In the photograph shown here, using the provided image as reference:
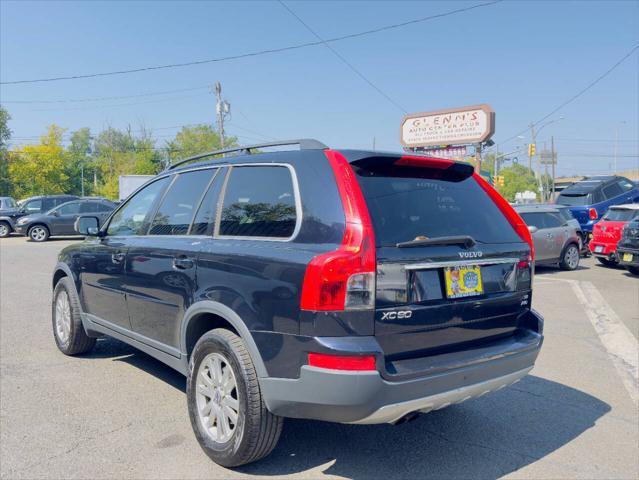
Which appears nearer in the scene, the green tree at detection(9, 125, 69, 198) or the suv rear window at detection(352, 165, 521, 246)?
the suv rear window at detection(352, 165, 521, 246)

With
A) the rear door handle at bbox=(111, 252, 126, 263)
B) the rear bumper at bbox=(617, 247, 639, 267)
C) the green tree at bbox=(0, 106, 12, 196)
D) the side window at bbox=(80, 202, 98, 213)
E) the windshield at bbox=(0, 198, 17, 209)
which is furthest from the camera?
the green tree at bbox=(0, 106, 12, 196)

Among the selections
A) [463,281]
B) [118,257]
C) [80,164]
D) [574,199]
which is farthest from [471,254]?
[80,164]

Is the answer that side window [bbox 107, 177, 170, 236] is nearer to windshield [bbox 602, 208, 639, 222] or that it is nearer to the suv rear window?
the suv rear window

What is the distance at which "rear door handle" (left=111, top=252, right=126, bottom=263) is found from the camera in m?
4.48

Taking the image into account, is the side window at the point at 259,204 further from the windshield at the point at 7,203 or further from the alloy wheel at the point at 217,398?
the windshield at the point at 7,203

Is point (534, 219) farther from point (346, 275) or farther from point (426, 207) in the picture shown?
point (346, 275)

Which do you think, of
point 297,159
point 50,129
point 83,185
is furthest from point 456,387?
point 83,185

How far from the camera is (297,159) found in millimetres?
3262

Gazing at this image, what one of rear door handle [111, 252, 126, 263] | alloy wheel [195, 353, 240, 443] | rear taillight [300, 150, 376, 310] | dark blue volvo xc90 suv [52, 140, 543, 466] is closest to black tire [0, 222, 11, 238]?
rear door handle [111, 252, 126, 263]

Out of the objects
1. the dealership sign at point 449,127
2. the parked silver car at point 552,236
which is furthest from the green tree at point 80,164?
the parked silver car at point 552,236

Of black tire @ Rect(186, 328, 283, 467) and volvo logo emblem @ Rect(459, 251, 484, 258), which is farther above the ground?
volvo logo emblem @ Rect(459, 251, 484, 258)

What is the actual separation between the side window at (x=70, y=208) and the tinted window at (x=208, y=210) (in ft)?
69.0

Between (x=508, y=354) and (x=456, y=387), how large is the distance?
20.0 inches

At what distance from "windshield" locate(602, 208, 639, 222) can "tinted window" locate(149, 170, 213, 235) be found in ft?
42.4
